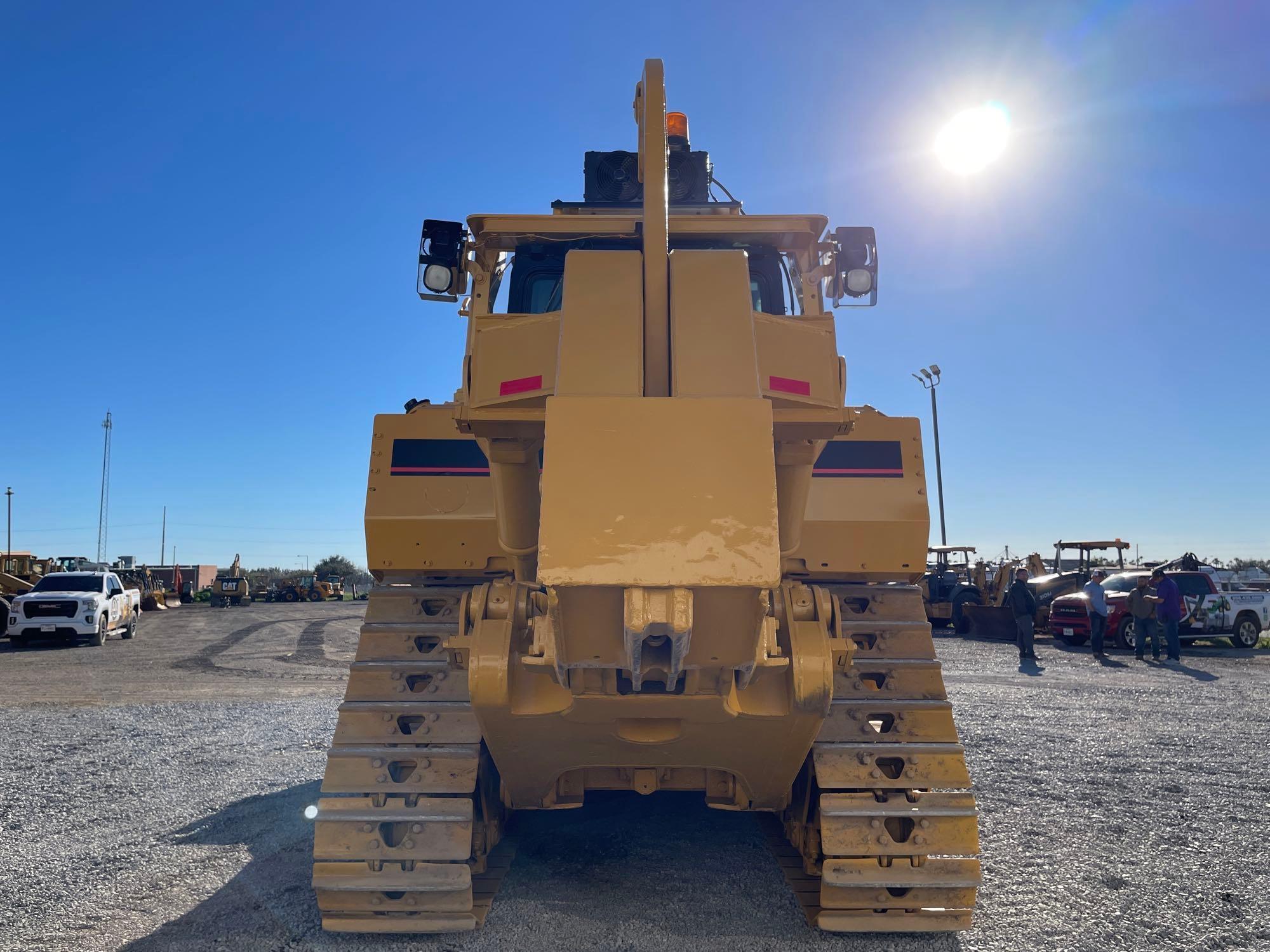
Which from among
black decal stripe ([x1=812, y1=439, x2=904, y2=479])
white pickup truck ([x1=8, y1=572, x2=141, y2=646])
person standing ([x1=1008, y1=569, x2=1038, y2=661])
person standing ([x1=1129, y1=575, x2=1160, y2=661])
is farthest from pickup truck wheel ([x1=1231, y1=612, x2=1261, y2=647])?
white pickup truck ([x1=8, y1=572, x2=141, y2=646])

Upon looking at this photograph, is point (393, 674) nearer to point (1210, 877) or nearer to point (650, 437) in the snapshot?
point (650, 437)

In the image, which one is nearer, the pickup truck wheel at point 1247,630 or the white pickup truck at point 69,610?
the pickup truck wheel at point 1247,630

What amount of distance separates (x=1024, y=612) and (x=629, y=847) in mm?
12795

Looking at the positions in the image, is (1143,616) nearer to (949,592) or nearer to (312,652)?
(949,592)

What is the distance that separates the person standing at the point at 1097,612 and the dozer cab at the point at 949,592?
4.04m

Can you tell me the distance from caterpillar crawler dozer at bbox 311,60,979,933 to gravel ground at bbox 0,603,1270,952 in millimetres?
346

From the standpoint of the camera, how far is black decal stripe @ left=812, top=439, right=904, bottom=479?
14.3ft

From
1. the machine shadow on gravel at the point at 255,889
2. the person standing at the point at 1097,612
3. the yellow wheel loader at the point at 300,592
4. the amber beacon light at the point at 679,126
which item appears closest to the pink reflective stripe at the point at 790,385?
the amber beacon light at the point at 679,126

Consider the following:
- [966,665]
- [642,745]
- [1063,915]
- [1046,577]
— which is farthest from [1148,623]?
[642,745]

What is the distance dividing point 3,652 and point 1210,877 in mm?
22115

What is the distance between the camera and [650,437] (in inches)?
104

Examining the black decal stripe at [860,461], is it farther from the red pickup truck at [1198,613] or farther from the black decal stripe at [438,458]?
the red pickup truck at [1198,613]

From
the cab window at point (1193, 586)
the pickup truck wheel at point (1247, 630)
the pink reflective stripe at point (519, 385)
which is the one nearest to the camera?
the pink reflective stripe at point (519, 385)

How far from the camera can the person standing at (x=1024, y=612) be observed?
15430 mm
